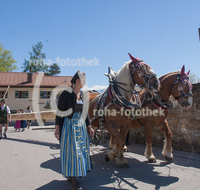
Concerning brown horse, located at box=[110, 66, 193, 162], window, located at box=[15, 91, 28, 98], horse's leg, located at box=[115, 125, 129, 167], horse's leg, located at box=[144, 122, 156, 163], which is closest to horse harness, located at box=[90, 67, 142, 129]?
horse's leg, located at box=[115, 125, 129, 167]

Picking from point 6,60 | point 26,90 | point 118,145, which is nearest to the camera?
point 118,145

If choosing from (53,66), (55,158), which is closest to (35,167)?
(55,158)

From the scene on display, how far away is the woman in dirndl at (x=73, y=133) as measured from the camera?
2.88m

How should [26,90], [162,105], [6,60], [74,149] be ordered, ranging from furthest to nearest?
1. [6,60]
2. [26,90]
3. [162,105]
4. [74,149]

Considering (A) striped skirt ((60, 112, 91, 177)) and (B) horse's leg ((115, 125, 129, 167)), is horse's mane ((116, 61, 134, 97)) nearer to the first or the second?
(B) horse's leg ((115, 125, 129, 167))

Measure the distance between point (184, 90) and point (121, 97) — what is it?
1523mm

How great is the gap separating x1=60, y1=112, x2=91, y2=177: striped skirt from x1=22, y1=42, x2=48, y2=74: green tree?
38146mm

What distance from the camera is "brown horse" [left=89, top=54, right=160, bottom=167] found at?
384 centimetres

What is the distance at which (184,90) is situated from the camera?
169 inches

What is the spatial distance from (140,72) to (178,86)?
118cm

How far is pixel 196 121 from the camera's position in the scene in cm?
584

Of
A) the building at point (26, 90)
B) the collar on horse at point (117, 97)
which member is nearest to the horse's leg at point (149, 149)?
the collar on horse at point (117, 97)

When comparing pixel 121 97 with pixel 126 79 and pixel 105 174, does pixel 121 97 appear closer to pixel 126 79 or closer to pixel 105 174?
pixel 126 79

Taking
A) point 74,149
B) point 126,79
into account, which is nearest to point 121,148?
point 74,149
